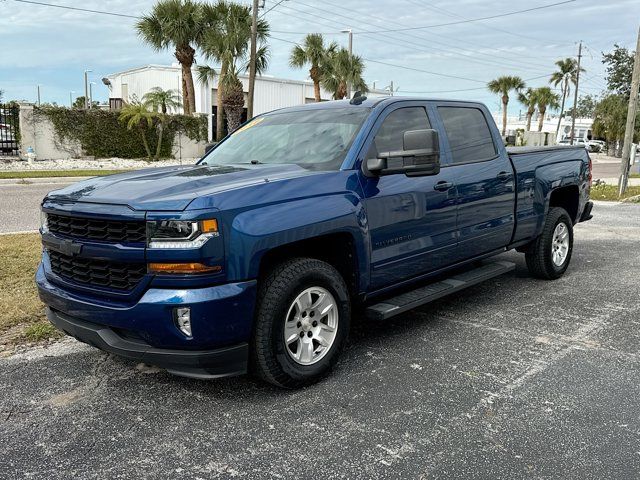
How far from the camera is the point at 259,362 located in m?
3.36

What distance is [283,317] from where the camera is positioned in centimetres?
341

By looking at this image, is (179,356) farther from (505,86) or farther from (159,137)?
(505,86)

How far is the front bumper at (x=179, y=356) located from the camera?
3.13 meters

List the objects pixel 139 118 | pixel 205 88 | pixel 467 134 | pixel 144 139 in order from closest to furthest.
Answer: pixel 467 134, pixel 139 118, pixel 144 139, pixel 205 88

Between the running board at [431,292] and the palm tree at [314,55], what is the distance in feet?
104

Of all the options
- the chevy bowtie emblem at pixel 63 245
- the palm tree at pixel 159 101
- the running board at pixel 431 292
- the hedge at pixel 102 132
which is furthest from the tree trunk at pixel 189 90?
the chevy bowtie emblem at pixel 63 245

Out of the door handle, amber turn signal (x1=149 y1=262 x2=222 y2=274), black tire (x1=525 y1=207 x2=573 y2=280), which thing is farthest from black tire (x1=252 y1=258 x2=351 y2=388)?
black tire (x1=525 y1=207 x2=573 y2=280)

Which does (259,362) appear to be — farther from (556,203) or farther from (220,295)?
(556,203)

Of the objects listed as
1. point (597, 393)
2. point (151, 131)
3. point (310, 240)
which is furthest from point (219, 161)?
point (151, 131)

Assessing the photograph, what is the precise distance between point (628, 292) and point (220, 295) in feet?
15.4

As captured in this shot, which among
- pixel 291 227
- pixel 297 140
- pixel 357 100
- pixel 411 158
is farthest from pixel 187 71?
pixel 291 227

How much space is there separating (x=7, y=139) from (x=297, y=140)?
22901 mm

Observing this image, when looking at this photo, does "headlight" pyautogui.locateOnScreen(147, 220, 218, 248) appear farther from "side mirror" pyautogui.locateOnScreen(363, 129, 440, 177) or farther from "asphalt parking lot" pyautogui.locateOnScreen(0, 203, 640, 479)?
"side mirror" pyautogui.locateOnScreen(363, 129, 440, 177)

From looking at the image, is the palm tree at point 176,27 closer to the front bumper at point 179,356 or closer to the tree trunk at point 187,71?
the tree trunk at point 187,71
